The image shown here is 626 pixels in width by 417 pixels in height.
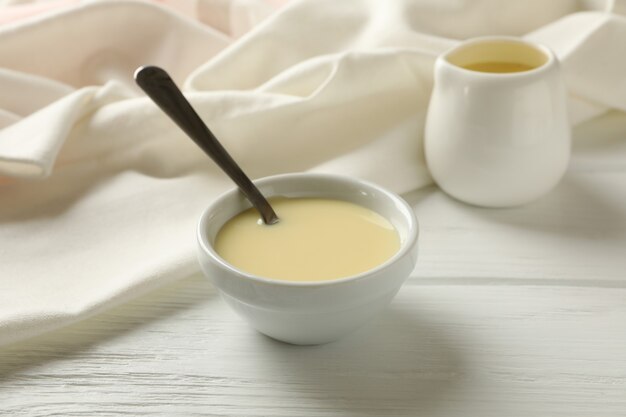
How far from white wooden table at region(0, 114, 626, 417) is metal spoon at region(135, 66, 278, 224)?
0.36 ft

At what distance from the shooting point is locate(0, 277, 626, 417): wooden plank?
68 centimetres

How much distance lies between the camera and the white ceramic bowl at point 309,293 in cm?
66

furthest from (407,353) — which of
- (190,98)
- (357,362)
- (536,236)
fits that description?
(190,98)

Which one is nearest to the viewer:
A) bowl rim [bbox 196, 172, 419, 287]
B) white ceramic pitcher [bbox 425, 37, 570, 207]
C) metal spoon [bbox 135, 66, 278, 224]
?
bowl rim [bbox 196, 172, 419, 287]

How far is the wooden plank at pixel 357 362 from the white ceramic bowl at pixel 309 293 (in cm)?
Answer: 4

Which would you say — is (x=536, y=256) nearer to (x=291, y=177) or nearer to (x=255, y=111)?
(x=291, y=177)

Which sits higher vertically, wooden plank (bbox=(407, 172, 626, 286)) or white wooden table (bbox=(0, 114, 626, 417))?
white wooden table (bbox=(0, 114, 626, 417))

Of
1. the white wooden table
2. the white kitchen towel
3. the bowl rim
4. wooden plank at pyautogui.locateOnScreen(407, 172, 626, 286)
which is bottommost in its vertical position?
wooden plank at pyautogui.locateOnScreen(407, 172, 626, 286)

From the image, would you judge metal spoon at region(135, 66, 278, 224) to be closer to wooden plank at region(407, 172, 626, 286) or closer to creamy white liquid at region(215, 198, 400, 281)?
creamy white liquid at region(215, 198, 400, 281)

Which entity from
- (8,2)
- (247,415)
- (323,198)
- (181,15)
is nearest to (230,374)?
(247,415)

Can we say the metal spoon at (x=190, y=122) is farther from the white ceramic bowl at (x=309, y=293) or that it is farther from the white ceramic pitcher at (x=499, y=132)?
the white ceramic pitcher at (x=499, y=132)

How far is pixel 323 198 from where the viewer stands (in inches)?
32.3

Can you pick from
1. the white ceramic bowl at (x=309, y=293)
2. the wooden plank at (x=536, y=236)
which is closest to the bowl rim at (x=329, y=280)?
the white ceramic bowl at (x=309, y=293)

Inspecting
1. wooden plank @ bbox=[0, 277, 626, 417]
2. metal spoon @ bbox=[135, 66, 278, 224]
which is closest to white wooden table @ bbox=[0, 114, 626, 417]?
wooden plank @ bbox=[0, 277, 626, 417]
